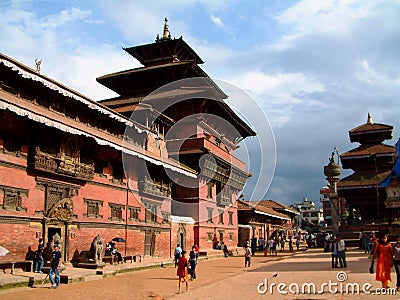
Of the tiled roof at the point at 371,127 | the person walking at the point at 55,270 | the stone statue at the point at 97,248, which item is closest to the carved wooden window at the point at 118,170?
the stone statue at the point at 97,248

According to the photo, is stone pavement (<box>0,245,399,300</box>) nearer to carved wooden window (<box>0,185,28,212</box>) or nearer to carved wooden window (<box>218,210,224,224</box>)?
carved wooden window (<box>0,185,28,212</box>)

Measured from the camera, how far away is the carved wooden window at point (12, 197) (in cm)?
1536

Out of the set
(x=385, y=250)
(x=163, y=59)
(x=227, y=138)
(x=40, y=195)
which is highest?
(x=163, y=59)

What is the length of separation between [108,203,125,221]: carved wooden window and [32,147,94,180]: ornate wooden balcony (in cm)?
266

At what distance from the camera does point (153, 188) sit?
2612 cm

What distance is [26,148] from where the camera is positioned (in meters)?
16.7

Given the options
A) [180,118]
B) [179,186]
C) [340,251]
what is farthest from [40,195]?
[180,118]

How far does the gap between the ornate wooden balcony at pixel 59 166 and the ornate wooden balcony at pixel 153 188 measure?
5.13m

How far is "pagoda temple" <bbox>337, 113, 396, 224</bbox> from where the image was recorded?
1542 inches

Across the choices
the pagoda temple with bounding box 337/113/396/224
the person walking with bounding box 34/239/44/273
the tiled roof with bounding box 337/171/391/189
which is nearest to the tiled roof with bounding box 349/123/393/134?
the pagoda temple with bounding box 337/113/396/224

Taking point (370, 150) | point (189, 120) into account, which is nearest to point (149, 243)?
point (189, 120)

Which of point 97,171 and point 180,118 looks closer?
point 97,171

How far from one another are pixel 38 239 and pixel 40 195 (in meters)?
1.84

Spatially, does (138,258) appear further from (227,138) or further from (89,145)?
(227,138)
